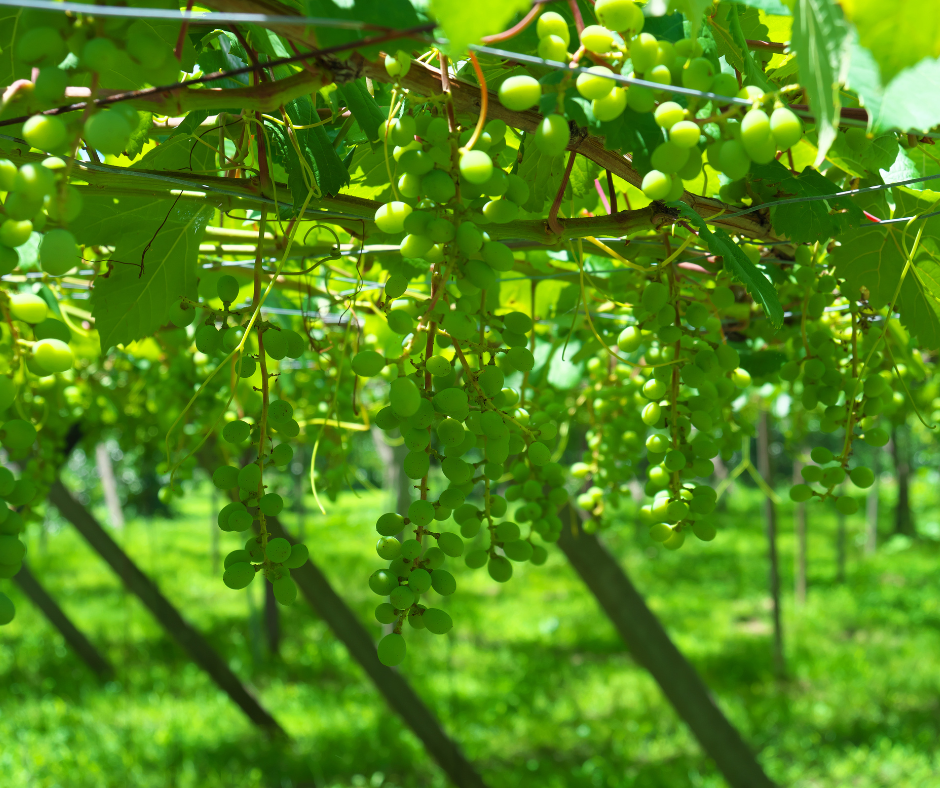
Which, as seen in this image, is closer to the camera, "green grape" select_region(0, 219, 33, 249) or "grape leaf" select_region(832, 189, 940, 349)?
"green grape" select_region(0, 219, 33, 249)

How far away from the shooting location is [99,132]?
1.38 feet

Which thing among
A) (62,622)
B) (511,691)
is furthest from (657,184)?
(62,622)

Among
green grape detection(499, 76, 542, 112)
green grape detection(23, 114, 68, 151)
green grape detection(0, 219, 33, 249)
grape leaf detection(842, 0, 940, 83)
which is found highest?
grape leaf detection(842, 0, 940, 83)

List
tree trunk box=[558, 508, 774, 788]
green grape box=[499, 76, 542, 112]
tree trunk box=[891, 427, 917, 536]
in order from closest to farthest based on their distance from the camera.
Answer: green grape box=[499, 76, 542, 112] → tree trunk box=[558, 508, 774, 788] → tree trunk box=[891, 427, 917, 536]

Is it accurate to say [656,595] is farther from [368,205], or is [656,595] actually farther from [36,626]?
[368,205]

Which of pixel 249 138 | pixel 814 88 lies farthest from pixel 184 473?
pixel 814 88

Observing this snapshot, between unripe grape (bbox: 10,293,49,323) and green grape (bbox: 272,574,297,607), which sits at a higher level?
unripe grape (bbox: 10,293,49,323)

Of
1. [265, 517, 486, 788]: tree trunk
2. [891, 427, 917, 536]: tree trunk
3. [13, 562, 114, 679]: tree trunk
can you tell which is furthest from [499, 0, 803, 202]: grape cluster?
[891, 427, 917, 536]: tree trunk

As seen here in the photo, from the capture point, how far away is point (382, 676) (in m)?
3.19

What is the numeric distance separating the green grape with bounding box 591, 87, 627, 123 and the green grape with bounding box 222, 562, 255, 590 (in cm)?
46

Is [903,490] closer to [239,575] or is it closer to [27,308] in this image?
[239,575]

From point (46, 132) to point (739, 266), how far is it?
1.89 ft

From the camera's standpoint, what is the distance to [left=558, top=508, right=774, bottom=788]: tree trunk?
7.64 feet

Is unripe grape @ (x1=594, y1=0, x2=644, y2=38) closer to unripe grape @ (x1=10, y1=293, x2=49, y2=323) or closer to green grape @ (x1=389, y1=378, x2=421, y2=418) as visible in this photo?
green grape @ (x1=389, y1=378, x2=421, y2=418)
